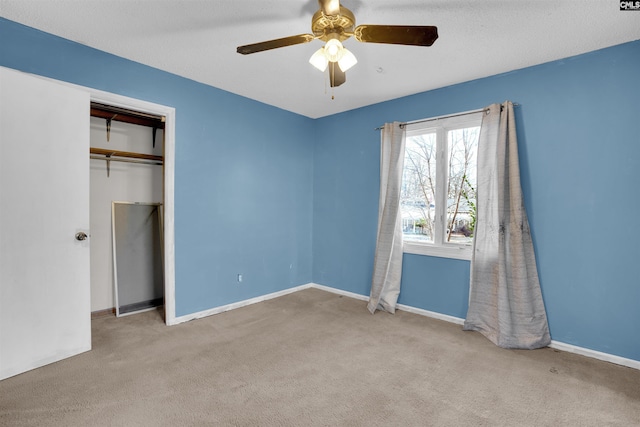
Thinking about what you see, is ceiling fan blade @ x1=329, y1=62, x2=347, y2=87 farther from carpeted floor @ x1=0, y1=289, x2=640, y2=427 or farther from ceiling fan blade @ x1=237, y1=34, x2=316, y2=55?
carpeted floor @ x1=0, y1=289, x2=640, y2=427

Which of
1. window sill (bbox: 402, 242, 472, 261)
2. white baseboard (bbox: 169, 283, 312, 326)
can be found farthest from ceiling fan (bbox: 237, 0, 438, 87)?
white baseboard (bbox: 169, 283, 312, 326)

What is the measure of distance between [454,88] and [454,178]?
38.1 inches

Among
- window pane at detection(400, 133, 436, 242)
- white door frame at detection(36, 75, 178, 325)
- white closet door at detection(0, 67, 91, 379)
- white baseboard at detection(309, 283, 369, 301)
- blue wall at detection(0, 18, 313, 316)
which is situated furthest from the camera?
white baseboard at detection(309, 283, 369, 301)

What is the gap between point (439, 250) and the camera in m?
3.59

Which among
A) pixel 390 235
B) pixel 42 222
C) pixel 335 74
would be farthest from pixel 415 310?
pixel 42 222

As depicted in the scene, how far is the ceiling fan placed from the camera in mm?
1743

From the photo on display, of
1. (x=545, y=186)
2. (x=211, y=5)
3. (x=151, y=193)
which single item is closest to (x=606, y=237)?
(x=545, y=186)

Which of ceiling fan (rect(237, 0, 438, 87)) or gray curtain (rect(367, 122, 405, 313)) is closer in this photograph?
ceiling fan (rect(237, 0, 438, 87))

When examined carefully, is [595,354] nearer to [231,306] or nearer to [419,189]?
[419,189]

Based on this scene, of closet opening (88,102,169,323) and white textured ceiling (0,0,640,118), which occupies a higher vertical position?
white textured ceiling (0,0,640,118)

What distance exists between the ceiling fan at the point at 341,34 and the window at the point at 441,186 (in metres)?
1.90

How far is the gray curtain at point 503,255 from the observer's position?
2869 millimetres

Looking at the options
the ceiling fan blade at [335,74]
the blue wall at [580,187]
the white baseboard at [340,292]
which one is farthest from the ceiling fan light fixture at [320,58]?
the white baseboard at [340,292]

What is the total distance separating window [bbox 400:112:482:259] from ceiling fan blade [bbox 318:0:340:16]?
2.17m
